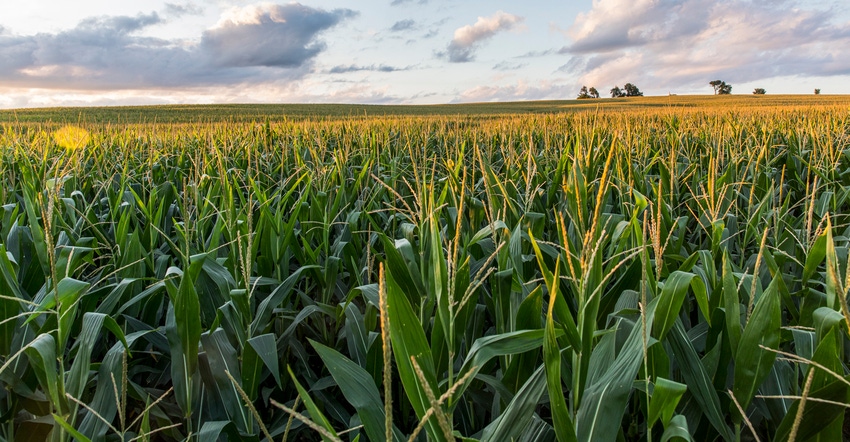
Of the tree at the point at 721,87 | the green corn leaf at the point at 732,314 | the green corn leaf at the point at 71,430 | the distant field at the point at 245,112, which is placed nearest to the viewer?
the green corn leaf at the point at 71,430

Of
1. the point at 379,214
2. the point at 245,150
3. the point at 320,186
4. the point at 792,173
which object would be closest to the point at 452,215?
the point at 379,214

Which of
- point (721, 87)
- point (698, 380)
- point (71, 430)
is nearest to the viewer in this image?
point (71, 430)

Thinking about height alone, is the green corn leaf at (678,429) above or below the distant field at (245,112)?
below

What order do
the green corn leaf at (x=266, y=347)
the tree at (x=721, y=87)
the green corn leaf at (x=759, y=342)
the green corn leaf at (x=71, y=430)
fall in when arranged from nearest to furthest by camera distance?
1. the green corn leaf at (x=71, y=430)
2. the green corn leaf at (x=759, y=342)
3. the green corn leaf at (x=266, y=347)
4. the tree at (x=721, y=87)

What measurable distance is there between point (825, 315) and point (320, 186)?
3.16m

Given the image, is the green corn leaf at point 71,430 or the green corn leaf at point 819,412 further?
the green corn leaf at point 819,412

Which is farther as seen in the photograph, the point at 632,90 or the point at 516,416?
the point at 632,90

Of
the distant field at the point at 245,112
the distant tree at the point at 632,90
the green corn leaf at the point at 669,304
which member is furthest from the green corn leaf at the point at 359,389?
the distant tree at the point at 632,90

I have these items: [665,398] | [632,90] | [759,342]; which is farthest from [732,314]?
[632,90]

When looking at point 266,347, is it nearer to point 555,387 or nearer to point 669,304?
point 555,387

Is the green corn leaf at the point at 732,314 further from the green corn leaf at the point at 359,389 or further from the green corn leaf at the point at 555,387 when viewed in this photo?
the green corn leaf at the point at 359,389

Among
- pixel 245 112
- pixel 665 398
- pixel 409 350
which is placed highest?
pixel 245 112

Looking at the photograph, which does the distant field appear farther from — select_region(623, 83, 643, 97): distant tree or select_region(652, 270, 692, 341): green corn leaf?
select_region(623, 83, 643, 97): distant tree

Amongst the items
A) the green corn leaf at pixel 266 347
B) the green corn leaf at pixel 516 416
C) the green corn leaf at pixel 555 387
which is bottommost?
the green corn leaf at pixel 266 347
